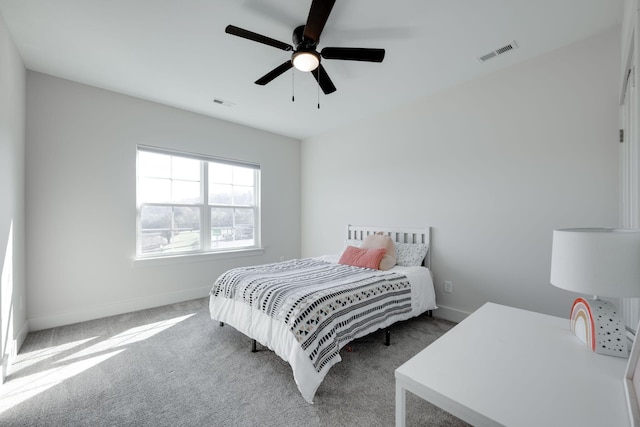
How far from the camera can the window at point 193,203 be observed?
350 cm

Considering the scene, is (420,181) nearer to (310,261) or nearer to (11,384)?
(310,261)

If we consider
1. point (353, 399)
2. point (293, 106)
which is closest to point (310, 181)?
point (293, 106)

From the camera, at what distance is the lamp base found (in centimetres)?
108

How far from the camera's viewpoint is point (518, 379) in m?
0.96

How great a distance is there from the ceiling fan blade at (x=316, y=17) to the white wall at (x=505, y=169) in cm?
200

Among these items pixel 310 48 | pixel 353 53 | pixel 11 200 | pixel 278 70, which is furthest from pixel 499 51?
pixel 11 200

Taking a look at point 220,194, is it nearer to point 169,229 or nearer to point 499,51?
point 169,229

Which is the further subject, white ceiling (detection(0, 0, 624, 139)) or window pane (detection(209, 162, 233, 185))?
window pane (detection(209, 162, 233, 185))

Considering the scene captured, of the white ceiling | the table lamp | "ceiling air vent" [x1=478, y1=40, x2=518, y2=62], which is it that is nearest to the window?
the white ceiling

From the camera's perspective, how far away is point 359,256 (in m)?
3.17

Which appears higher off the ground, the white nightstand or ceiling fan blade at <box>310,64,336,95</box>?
ceiling fan blade at <box>310,64,336,95</box>

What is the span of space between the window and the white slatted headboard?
5.57 ft

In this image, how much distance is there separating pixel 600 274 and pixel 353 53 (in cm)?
185

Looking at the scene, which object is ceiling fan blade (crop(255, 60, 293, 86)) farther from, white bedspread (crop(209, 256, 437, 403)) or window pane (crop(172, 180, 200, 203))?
window pane (crop(172, 180, 200, 203))
